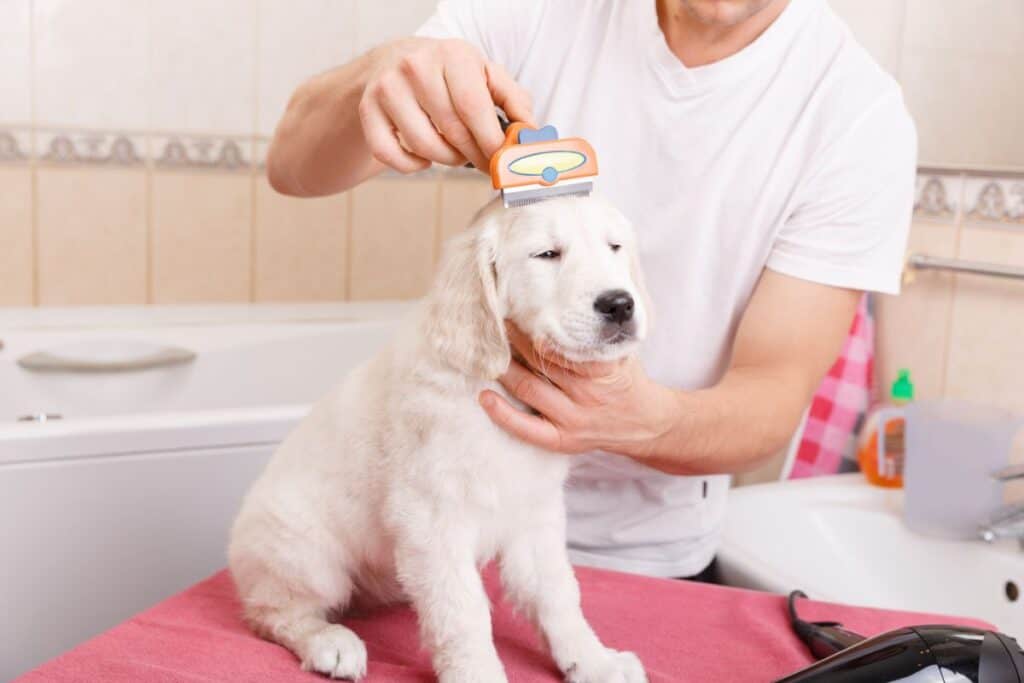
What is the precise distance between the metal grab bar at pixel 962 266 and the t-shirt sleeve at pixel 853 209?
19.0 inches

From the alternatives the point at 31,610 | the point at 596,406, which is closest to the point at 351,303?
the point at 31,610

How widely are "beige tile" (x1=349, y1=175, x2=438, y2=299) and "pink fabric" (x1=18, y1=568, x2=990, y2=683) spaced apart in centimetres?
155

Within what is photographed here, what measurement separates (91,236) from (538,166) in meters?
1.80

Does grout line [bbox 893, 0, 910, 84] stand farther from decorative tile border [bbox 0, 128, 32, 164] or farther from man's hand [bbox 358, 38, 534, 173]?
decorative tile border [bbox 0, 128, 32, 164]

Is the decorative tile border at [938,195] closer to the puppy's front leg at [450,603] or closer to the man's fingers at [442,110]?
the man's fingers at [442,110]

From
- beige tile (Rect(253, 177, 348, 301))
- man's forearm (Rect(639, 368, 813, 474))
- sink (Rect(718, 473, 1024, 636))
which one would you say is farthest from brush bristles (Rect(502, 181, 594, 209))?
beige tile (Rect(253, 177, 348, 301))

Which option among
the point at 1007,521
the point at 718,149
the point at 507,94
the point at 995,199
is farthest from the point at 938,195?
the point at 507,94

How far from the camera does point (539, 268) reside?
3.27 feet

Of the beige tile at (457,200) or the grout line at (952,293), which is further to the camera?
the beige tile at (457,200)

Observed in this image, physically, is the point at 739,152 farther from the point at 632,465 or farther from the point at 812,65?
the point at 632,465

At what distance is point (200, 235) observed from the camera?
8.45ft

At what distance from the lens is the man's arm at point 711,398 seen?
1.04 meters

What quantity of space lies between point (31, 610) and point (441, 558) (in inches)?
36.9

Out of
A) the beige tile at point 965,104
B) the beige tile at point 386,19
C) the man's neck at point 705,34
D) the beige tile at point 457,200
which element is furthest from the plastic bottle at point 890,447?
the beige tile at point 386,19
